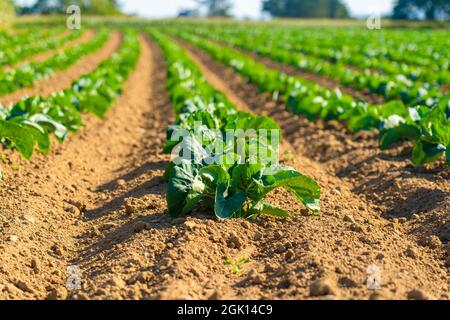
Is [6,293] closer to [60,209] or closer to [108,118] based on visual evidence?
[60,209]

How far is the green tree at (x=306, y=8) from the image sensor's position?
86.1 metres

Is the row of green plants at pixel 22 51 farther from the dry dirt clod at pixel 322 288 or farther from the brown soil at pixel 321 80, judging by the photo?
the dry dirt clod at pixel 322 288

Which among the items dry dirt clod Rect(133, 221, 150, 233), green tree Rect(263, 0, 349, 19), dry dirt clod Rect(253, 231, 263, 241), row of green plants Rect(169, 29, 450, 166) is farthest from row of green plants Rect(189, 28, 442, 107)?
green tree Rect(263, 0, 349, 19)

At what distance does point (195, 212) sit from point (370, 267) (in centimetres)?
158

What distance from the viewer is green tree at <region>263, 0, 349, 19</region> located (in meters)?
86.1

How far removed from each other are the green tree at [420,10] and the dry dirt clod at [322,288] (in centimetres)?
6458

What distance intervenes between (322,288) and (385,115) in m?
4.87

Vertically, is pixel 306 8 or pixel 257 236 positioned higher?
pixel 306 8

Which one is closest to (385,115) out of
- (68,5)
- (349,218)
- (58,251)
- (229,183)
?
(349,218)

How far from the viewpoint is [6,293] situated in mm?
3971

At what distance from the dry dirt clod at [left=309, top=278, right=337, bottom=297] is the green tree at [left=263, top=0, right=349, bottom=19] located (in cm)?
8493

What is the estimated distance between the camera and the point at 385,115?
8133 millimetres

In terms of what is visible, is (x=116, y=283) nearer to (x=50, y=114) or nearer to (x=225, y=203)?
(x=225, y=203)

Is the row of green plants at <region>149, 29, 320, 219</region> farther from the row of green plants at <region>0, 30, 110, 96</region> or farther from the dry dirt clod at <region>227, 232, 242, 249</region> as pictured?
the row of green plants at <region>0, 30, 110, 96</region>
